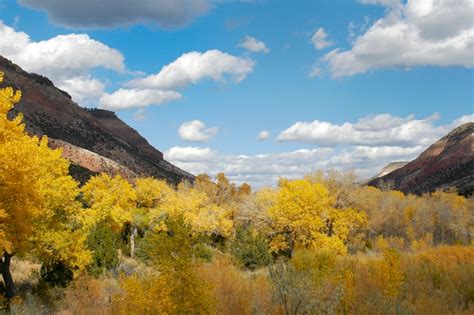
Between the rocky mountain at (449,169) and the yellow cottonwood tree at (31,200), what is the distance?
117 meters

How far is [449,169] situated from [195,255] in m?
161

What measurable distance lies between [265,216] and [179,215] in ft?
104

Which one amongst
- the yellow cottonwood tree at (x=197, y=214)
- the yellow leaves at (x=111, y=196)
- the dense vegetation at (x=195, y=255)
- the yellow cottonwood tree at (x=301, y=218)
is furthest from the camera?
the yellow cottonwood tree at (x=197, y=214)

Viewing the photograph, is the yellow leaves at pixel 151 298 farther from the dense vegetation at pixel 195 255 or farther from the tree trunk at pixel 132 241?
the tree trunk at pixel 132 241

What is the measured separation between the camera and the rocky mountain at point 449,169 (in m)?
140

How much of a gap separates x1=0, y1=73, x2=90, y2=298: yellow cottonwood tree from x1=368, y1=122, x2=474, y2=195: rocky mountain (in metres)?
117

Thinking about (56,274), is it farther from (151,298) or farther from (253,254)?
(253,254)

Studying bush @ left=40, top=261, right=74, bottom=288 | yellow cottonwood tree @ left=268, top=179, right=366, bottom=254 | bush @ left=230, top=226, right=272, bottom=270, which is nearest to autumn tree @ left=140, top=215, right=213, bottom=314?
bush @ left=40, top=261, right=74, bottom=288

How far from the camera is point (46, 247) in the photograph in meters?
20.5

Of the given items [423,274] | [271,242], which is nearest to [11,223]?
[423,274]

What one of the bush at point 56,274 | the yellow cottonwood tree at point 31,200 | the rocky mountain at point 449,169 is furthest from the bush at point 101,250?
the rocky mountain at point 449,169

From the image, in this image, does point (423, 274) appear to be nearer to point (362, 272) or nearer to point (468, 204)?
point (362, 272)

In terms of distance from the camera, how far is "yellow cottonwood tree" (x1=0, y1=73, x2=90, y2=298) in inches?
535

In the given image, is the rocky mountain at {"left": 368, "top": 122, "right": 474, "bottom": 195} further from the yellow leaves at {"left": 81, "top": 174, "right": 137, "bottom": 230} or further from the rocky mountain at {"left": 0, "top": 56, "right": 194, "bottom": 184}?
the yellow leaves at {"left": 81, "top": 174, "right": 137, "bottom": 230}
